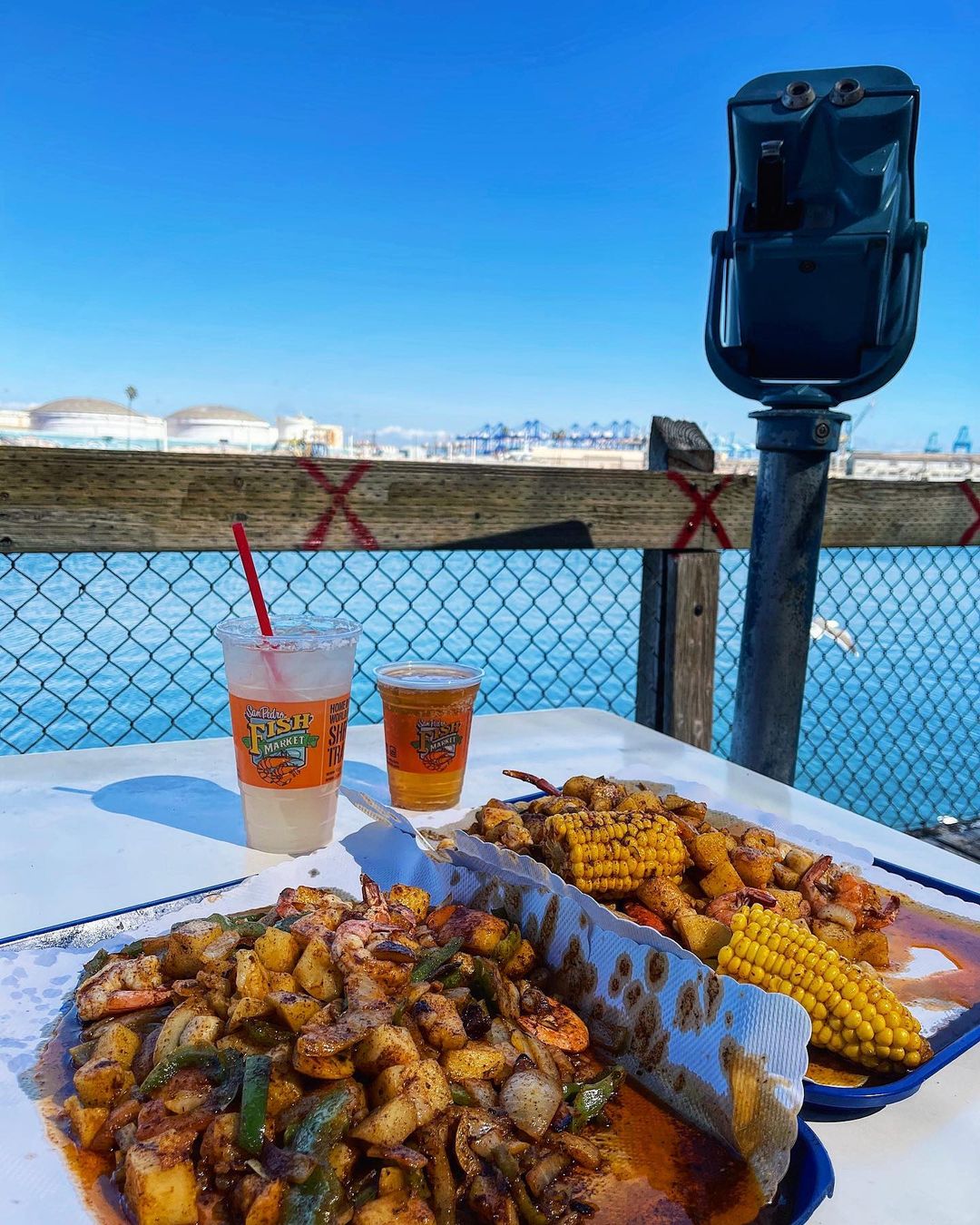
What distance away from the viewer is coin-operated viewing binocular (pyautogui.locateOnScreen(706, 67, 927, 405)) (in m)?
1.98

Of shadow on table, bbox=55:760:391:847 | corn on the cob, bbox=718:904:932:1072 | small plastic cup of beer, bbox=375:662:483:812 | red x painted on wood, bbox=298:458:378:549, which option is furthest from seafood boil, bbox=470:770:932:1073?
red x painted on wood, bbox=298:458:378:549

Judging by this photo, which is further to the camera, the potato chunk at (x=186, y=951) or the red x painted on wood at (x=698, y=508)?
the red x painted on wood at (x=698, y=508)

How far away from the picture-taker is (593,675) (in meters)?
3.77

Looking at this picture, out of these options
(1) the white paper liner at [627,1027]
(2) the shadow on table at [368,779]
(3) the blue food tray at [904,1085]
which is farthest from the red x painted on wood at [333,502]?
(3) the blue food tray at [904,1085]

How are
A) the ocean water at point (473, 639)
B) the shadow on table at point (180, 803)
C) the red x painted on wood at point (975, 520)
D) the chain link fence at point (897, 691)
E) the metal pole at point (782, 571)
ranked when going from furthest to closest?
the chain link fence at point (897, 691)
the red x painted on wood at point (975, 520)
the ocean water at point (473, 639)
the metal pole at point (782, 571)
the shadow on table at point (180, 803)

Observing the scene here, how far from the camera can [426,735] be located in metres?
1.47

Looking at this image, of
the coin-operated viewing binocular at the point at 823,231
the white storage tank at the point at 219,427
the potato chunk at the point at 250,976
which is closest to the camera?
the potato chunk at the point at 250,976

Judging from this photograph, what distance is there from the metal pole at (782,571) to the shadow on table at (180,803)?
1427 mm

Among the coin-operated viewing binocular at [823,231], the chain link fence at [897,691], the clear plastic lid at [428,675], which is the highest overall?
the coin-operated viewing binocular at [823,231]

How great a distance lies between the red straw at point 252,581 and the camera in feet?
4.16

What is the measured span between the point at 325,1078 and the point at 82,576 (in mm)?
2250

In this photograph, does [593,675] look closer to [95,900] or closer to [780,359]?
[780,359]

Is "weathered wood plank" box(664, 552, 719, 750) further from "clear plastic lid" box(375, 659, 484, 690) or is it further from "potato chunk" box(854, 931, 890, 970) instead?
"potato chunk" box(854, 931, 890, 970)

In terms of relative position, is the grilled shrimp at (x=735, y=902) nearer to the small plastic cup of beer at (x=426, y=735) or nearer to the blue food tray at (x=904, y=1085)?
the blue food tray at (x=904, y=1085)
